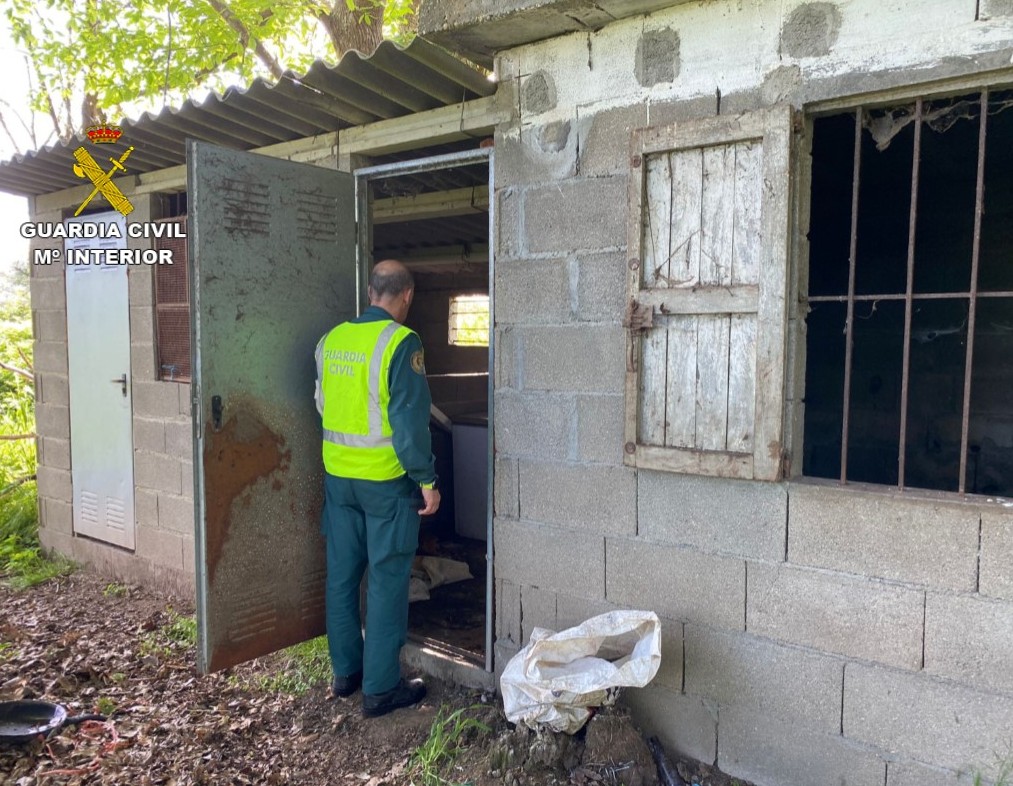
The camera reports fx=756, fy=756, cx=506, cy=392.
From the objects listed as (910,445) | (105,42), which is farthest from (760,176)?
(105,42)

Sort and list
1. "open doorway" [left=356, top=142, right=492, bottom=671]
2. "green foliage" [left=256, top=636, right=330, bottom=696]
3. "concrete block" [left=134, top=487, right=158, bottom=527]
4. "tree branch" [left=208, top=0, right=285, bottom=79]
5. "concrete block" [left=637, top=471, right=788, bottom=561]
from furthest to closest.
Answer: "tree branch" [left=208, top=0, right=285, bottom=79]
"concrete block" [left=134, top=487, right=158, bottom=527]
"open doorway" [left=356, top=142, right=492, bottom=671]
"green foliage" [left=256, top=636, right=330, bottom=696]
"concrete block" [left=637, top=471, right=788, bottom=561]

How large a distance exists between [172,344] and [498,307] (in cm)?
281

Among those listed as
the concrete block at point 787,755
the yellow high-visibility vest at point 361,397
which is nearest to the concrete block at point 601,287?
the yellow high-visibility vest at point 361,397

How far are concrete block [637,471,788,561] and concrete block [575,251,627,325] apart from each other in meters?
0.66

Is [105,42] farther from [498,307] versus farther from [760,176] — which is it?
[760,176]

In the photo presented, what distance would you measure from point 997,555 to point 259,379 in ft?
9.66

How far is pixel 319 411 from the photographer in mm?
3660

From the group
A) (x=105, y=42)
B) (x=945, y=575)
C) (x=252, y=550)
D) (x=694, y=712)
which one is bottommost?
(x=694, y=712)

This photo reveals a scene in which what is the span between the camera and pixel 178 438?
5.05 metres

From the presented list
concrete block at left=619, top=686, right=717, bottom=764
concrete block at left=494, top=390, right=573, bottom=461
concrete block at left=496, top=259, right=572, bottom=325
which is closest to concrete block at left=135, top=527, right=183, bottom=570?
concrete block at left=494, top=390, right=573, bottom=461

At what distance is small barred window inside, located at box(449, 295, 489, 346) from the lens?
920 cm

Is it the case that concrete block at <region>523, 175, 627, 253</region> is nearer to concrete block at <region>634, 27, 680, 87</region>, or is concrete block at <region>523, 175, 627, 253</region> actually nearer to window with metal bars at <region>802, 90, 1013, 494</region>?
concrete block at <region>634, 27, 680, 87</region>

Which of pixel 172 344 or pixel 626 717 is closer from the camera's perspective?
pixel 626 717

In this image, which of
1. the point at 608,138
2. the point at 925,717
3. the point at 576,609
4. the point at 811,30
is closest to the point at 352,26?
the point at 608,138
